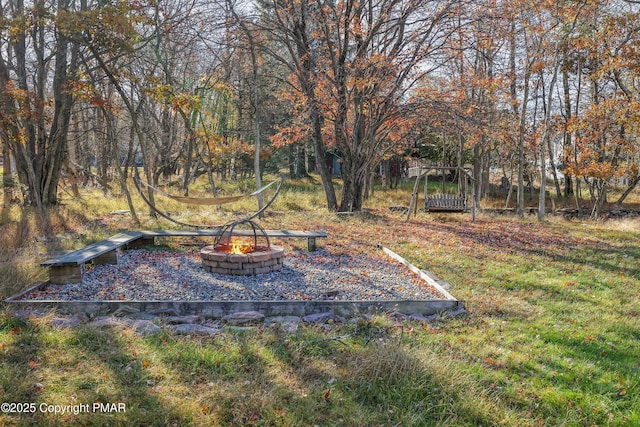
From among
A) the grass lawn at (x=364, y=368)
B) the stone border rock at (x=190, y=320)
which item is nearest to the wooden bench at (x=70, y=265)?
the grass lawn at (x=364, y=368)

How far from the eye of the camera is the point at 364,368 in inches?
115

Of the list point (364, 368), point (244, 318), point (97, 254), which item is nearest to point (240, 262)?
point (244, 318)

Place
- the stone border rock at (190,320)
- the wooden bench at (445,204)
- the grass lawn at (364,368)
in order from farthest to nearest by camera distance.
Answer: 1. the wooden bench at (445,204)
2. the stone border rock at (190,320)
3. the grass lawn at (364,368)

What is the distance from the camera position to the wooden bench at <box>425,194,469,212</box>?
33.1 feet

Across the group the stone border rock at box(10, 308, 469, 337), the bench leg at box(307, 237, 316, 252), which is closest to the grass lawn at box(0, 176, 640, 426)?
the stone border rock at box(10, 308, 469, 337)

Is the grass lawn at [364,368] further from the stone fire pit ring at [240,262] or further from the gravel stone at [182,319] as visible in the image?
the stone fire pit ring at [240,262]

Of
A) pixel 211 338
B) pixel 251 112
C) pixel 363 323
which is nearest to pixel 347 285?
pixel 363 323

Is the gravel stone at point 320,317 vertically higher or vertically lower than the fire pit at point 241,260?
lower

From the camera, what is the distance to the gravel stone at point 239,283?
14.8ft

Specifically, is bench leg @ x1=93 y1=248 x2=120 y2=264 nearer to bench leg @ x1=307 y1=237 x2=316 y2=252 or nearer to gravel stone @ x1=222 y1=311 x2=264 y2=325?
gravel stone @ x1=222 y1=311 x2=264 y2=325

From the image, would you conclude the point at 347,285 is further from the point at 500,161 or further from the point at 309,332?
the point at 500,161

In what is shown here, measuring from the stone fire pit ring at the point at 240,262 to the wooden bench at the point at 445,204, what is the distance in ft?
18.2

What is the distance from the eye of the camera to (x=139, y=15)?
→ 8.09 m

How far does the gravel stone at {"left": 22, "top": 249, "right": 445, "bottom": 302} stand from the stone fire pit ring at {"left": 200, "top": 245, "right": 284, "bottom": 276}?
0.08 m
